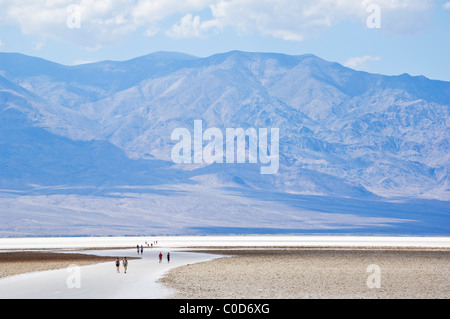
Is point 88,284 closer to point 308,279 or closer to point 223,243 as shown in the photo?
point 308,279

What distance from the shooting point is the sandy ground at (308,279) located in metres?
35.4

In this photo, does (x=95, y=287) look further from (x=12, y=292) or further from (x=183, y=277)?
(x=183, y=277)

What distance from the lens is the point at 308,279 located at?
42906 mm

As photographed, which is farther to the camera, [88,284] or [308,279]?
[308,279]

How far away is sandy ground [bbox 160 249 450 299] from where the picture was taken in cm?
3544
